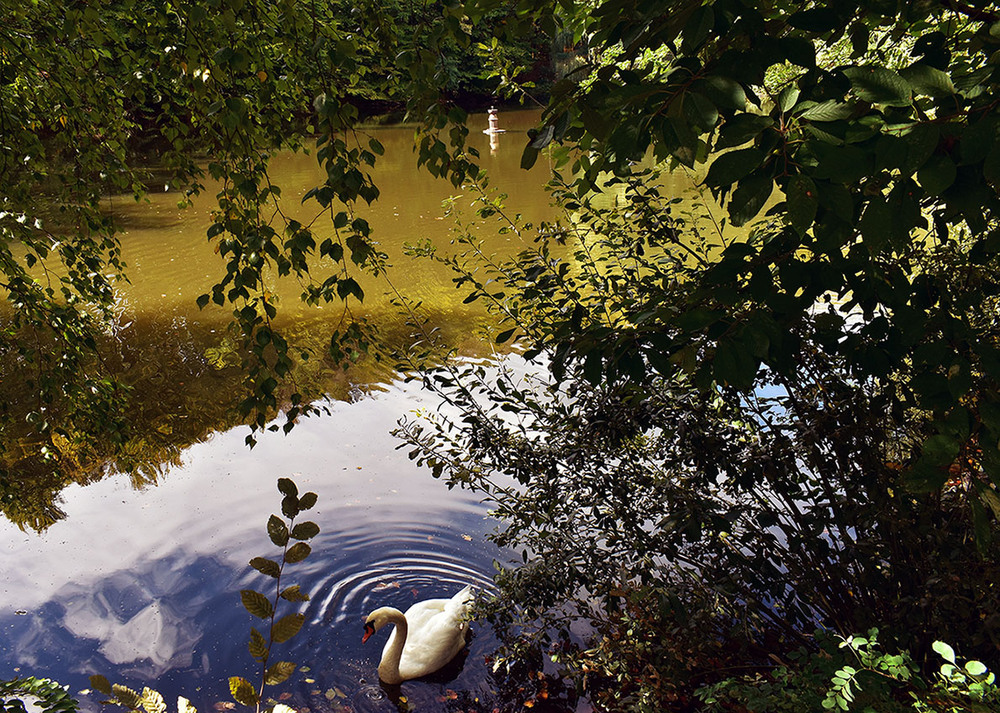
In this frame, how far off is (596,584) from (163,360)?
20.6 feet

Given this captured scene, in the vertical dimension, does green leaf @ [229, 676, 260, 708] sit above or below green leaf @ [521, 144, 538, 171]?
below

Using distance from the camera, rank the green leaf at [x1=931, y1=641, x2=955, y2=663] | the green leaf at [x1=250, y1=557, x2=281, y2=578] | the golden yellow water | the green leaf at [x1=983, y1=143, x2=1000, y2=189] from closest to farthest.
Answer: the green leaf at [x1=983, y1=143, x2=1000, y2=189]
the green leaf at [x1=250, y1=557, x2=281, y2=578]
the green leaf at [x1=931, y1=641, x2=955, y2=663]
the golden yellow water

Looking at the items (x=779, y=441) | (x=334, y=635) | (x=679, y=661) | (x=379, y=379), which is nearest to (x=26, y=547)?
(x=334, y=635)

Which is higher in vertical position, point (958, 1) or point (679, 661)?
point (958, 1)

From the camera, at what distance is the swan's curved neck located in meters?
3.82

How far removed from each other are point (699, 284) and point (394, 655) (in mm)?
2900

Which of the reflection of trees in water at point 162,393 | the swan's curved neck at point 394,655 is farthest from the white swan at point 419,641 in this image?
the reflection of trees in water at point 162,393

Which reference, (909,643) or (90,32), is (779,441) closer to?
(909,643)

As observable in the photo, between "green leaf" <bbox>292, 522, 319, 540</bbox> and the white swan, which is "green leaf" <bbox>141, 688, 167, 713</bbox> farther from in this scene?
the white swan

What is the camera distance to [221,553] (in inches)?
194

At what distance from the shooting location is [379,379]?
7.15 meters

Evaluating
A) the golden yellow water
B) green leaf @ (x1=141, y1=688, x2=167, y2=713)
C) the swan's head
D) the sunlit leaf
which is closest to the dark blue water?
the swan's head

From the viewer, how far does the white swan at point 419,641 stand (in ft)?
12.5

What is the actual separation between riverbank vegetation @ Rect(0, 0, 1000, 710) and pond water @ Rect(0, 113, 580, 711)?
40.9 inches
